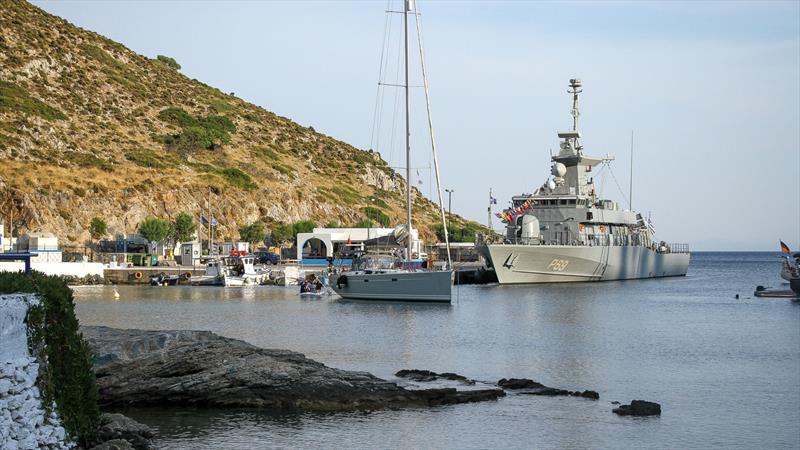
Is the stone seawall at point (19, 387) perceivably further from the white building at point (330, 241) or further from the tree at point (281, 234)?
the tree at point (281, 234)

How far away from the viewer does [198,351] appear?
21.8 metres

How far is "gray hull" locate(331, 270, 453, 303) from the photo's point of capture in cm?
5491

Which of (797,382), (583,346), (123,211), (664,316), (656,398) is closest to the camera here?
(656,398)

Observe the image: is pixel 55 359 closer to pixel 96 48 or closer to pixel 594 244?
pixel 594 244

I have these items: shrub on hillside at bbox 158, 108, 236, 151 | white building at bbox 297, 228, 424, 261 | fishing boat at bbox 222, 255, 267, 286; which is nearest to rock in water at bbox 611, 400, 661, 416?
fishing boat at bbox 222, 255, 267, 286

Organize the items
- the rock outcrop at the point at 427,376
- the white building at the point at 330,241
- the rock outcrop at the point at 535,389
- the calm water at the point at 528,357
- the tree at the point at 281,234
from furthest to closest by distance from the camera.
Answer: the tree at the point at 281,234 → the white building at the point at 330,241 → the rock outcrop at the point at 427,376 → the rock outcrop at the point at 535,389 → the calm water at the point at 528,357

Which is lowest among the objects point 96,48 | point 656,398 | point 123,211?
point 656,398

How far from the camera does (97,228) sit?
3521 inches

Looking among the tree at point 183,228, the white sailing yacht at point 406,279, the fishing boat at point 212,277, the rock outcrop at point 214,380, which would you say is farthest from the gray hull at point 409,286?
the tree at point 183,228

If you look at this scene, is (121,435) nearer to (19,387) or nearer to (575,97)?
(19,387)

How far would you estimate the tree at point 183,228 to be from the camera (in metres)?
92.9

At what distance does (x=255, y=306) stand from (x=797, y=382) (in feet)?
112

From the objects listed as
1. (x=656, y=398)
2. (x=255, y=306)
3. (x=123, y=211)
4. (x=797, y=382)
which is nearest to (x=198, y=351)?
(x=656, y=398)

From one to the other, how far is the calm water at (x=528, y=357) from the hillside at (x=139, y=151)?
84.8 ft
